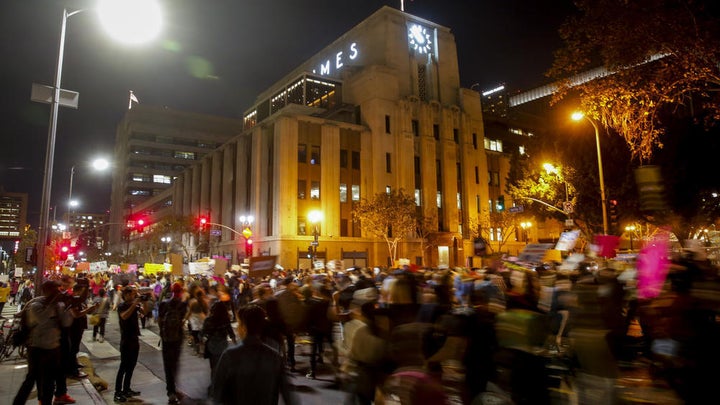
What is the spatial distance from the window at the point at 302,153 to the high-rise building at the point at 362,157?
10 cm

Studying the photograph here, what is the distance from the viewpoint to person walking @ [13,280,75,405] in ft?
22.4

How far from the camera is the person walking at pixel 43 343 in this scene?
6.84 meters

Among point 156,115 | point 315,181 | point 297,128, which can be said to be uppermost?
point 156,115

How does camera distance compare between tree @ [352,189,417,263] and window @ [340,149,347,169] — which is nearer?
tree @ [352,189,417,263]

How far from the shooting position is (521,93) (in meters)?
116

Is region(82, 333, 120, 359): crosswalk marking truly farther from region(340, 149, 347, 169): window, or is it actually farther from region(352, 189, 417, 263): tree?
region(340, 149, 347, 169): window

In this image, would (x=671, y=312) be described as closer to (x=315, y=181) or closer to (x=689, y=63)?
(x=689, y=63)

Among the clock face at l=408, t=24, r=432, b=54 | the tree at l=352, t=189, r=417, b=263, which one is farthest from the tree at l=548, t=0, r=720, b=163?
the clock face at l=408, t=24, r=432, b=54

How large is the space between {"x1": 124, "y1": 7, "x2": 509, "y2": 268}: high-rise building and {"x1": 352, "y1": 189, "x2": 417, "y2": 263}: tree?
3292 mm

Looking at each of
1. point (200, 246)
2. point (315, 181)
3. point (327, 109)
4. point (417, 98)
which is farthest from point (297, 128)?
point (200, 246)

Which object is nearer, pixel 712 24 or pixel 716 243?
pixel 712 24

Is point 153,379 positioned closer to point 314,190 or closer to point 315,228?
point 315,228

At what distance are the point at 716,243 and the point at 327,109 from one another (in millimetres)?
42440

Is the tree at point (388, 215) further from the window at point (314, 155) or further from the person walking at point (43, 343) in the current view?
the person walking at point (43, 343)
